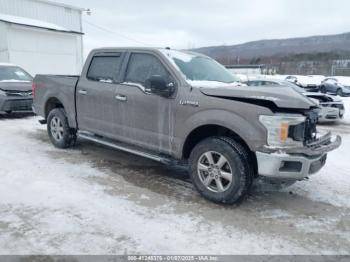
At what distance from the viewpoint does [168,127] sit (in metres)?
4.61

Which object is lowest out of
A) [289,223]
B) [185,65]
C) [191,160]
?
[289,223]

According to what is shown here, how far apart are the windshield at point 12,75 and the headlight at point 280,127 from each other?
9.50 m

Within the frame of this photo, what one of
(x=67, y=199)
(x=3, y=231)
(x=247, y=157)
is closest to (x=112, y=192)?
(x=67, y=199)

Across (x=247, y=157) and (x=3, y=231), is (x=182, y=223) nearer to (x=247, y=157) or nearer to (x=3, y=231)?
(x=247, y=157)

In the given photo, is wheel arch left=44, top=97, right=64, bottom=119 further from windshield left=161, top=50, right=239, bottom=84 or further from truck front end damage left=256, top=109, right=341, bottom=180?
truck front end damage left=256, top=109, right=341, bottom=180

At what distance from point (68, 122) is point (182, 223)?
3656 millimetres

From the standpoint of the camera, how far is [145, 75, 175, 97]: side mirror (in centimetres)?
433

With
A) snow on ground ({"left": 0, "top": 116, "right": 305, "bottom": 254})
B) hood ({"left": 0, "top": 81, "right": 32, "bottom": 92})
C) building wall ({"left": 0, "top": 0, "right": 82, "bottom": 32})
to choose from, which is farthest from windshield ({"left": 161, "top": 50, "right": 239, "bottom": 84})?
building wall ({"left": 0, "top": 0, "right": 82, "bottom": 32})

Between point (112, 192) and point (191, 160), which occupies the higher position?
point (191, 160)

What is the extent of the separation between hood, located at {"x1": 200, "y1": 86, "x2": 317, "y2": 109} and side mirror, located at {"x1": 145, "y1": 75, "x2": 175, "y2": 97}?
0.57 metres

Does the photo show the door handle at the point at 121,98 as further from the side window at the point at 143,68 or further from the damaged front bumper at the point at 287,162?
the damaged front bumper at the point at 287,162

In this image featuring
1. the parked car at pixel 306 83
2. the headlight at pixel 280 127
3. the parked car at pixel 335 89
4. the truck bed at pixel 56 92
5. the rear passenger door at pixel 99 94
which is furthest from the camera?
the parked car at pixel 335 89

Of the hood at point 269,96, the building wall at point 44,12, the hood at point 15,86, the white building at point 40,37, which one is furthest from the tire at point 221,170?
the building wall at point 44,12

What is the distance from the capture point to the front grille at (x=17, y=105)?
32.2ft
